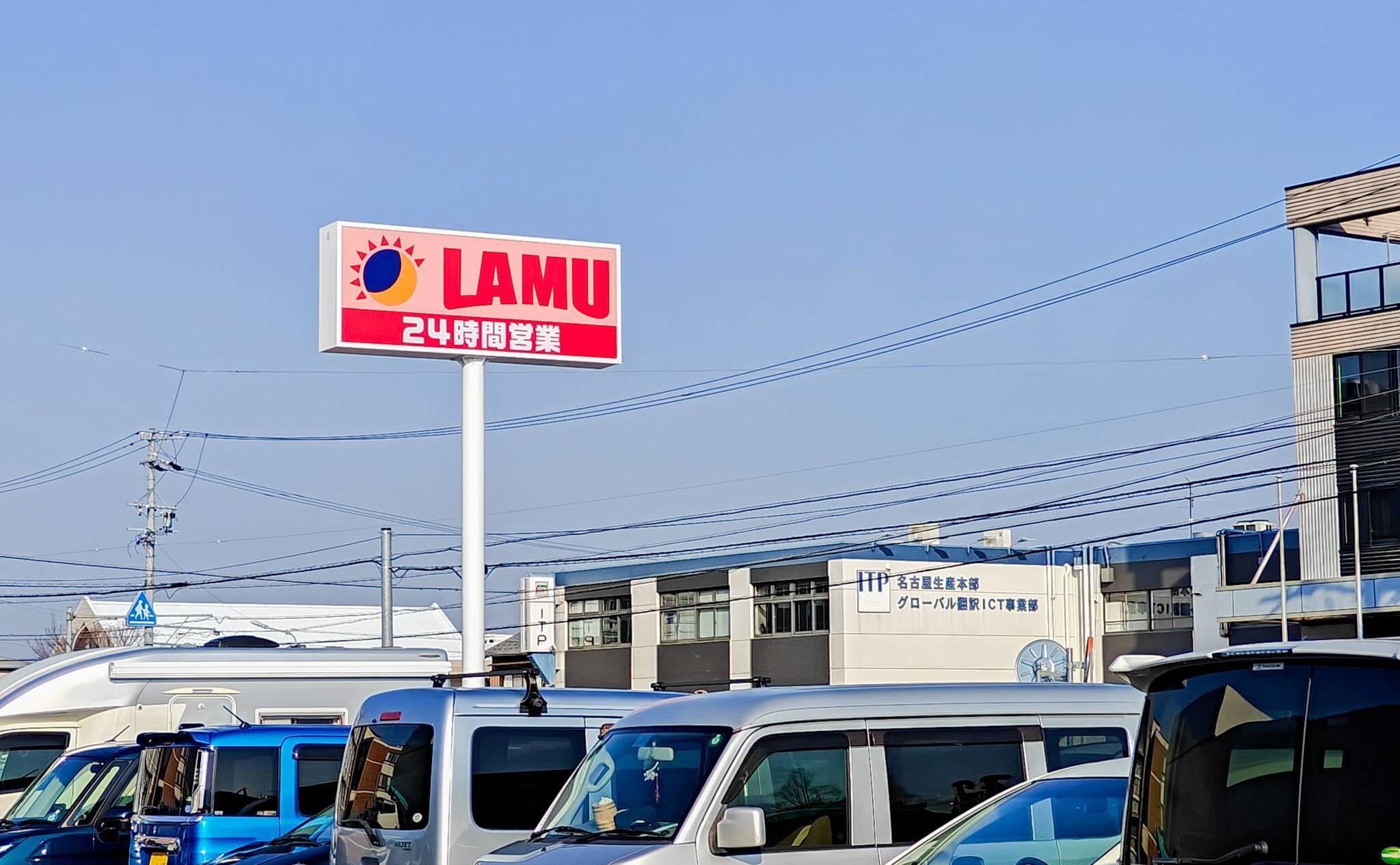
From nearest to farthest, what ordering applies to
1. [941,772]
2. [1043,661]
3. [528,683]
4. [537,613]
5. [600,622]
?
[941,772] < [528,683] < [1043,661] < [600,622] < [537,613]

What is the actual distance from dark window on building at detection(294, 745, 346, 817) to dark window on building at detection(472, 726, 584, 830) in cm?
290

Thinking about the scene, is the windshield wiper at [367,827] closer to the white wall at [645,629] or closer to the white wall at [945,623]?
the white wall at [945,623]

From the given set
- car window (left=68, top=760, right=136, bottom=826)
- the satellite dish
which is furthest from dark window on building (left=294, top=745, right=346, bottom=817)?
the satellite dish

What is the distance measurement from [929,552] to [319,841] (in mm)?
49970

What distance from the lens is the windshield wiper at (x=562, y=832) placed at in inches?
394

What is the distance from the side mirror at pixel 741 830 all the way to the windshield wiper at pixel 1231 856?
3521mm

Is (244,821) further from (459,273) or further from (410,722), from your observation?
(459,273)

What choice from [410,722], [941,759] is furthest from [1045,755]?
[410,722]

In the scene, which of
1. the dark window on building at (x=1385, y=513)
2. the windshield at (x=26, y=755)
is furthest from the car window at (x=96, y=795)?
the dark window on building at (x=1385, y=513)

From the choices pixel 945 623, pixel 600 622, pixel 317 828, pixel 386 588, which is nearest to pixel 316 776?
pixel 317 828

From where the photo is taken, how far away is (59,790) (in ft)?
56.7

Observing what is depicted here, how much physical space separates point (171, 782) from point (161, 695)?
6252 mm

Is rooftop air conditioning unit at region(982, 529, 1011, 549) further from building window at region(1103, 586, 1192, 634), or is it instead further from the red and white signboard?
the red and white signboard

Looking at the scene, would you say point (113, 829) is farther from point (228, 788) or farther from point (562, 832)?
point (562, 832)
